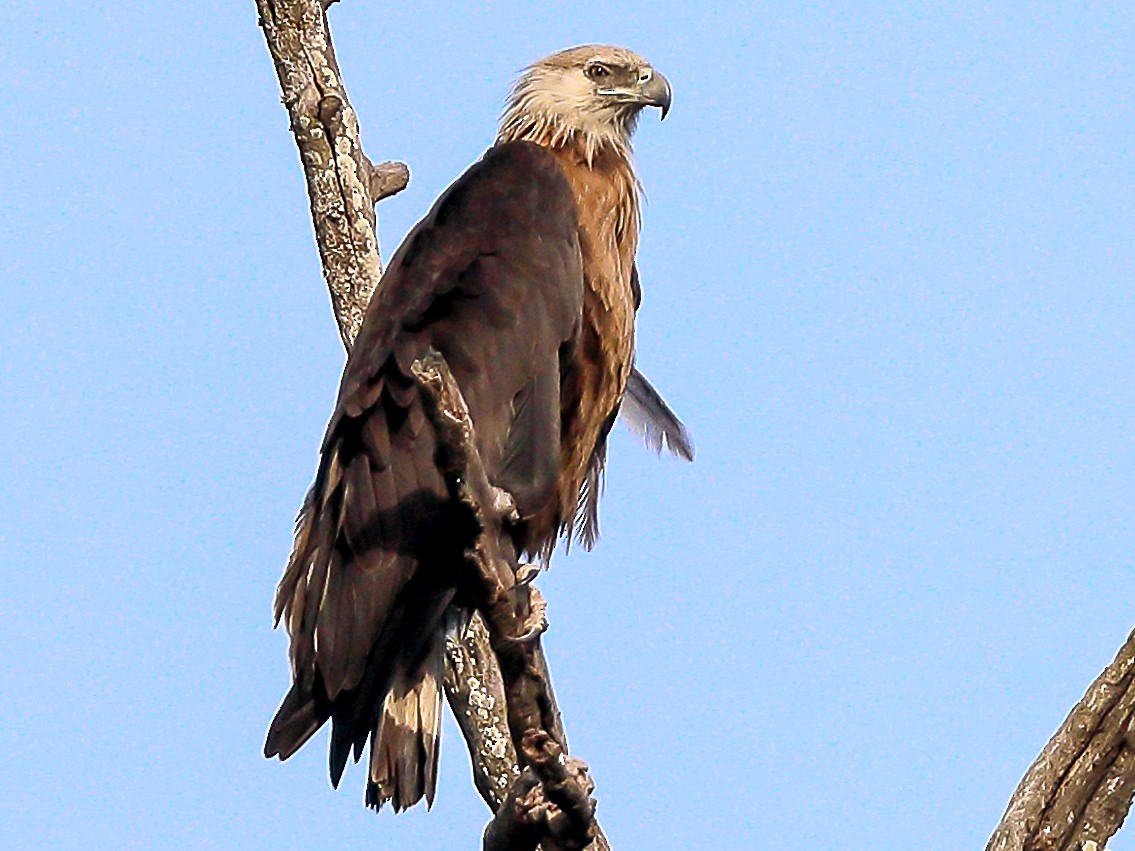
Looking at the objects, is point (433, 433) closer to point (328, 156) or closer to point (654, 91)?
point (328, 156)

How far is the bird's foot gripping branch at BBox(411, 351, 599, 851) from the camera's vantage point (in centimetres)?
366

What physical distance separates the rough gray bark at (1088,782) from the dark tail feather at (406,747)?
1452mm

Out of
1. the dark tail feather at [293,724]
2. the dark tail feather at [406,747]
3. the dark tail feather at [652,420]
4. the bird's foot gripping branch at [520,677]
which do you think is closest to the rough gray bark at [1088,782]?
the bird's foot gripping branch at [520,677]

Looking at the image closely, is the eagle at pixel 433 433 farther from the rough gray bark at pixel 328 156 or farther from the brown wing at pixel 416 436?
the rough gray bark at pixel 328 156

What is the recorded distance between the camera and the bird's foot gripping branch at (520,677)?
12.0 feet

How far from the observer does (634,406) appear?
20.1 ft

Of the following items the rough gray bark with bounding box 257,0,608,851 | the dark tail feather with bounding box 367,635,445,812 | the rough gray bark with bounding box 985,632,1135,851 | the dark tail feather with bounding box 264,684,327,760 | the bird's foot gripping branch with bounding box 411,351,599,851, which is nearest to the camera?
the bird's foot gripping branch with bounding box 411,351,599,851

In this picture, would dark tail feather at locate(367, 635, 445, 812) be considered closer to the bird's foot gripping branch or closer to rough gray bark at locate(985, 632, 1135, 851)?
the bird's foot gripping branch

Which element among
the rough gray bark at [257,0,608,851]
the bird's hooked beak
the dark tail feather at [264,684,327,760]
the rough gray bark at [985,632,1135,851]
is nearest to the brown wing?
the dark tail feather at [264,684,327,760]

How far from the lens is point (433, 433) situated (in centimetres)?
429

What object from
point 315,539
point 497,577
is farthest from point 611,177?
point 497,577

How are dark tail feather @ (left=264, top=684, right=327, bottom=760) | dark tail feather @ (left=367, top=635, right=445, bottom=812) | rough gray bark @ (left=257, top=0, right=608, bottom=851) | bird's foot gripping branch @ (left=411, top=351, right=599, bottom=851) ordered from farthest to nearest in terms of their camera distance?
rough gray bark @ (left=257, top=0, right=608, bottom=851) < dark tail feather @ (left=367, top=635, right=445, bottom=812) < dark tail feather @ (left=264, top=684, right=327, bottom=760) < bird's foot gripping branch @ (left=411, top=351, right=599, bottom=851)

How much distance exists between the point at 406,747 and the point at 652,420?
196cm

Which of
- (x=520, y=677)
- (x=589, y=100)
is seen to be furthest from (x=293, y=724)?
(x=589, y=100)
